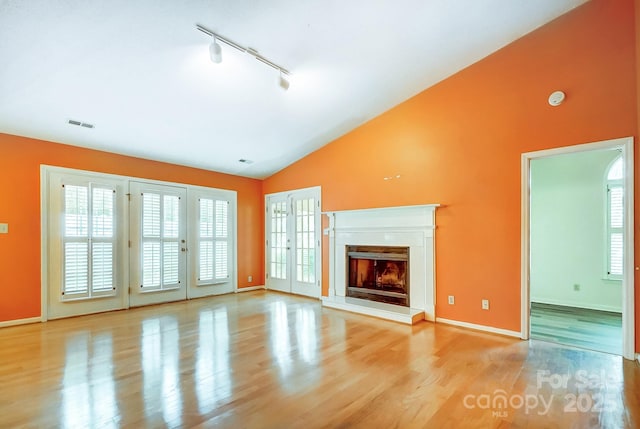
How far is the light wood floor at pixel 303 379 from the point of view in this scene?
2012 mm

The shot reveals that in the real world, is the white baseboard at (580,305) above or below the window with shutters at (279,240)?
below

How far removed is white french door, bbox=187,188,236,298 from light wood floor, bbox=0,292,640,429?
6.34 feet

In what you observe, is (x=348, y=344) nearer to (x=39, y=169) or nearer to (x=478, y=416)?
(x=478, y=416)

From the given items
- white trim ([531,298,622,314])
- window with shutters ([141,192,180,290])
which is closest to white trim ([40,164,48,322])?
window with shutters ([141,192,180,290])

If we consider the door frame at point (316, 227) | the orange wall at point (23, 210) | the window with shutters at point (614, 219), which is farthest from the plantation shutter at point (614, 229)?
the orange wall at point (23, 210)

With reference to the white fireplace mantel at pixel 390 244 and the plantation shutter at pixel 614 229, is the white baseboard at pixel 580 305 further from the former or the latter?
Answer: the white fireplace mantel at pixel 390 244

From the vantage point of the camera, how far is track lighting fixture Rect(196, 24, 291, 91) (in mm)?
2783

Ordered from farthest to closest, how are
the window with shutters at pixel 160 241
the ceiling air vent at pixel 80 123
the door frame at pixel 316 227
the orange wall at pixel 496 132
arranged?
the door frame at pixel 316 227 < the window with shutters at pixel 160 241 < the ceiling air vent at pixel 80 123 < the orange wall at pixel 496 132

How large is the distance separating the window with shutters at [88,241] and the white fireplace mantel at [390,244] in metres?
3.47

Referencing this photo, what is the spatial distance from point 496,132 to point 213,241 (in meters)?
5.11

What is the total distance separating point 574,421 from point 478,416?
1.93ft

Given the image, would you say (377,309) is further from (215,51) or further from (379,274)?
(215,51)

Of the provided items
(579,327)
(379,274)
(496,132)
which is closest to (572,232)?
(579,327)

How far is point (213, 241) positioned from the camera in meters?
6.13
